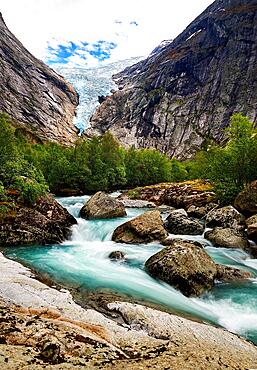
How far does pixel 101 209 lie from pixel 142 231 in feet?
26.7

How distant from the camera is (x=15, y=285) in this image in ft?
33.1

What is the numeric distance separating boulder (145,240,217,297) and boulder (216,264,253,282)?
0.44 m

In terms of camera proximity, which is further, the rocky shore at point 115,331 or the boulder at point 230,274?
the boulder at point 230,274

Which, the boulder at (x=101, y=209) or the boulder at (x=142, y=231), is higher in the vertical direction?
the boulder at (x=101, y=209)

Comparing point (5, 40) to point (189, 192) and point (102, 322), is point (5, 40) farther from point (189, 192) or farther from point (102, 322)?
point (102, 322)

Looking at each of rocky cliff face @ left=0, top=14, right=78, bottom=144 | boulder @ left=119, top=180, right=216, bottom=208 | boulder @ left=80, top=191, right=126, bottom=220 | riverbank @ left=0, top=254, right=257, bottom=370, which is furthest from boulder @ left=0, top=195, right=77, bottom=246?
rocky cliff face @ left=0, top=14, right=78, bottom=144

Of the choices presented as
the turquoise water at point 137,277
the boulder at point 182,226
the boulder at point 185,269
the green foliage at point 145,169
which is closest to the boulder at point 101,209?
the boulder at point 182,226

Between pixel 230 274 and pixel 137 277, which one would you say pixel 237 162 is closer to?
pixel 230 274

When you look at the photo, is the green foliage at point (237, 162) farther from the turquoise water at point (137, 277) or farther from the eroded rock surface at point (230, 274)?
the eroded rock surface at point (230, 274)

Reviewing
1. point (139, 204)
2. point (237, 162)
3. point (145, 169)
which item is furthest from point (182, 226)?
point (145, 169)

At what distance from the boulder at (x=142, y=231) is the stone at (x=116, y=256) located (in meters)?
2.85

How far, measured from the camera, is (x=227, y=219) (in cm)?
2291

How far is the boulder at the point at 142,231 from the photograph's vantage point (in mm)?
20416

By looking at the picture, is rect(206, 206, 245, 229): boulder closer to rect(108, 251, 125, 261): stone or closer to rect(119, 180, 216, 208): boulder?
rect(119, 180, 216, 208): boulder
